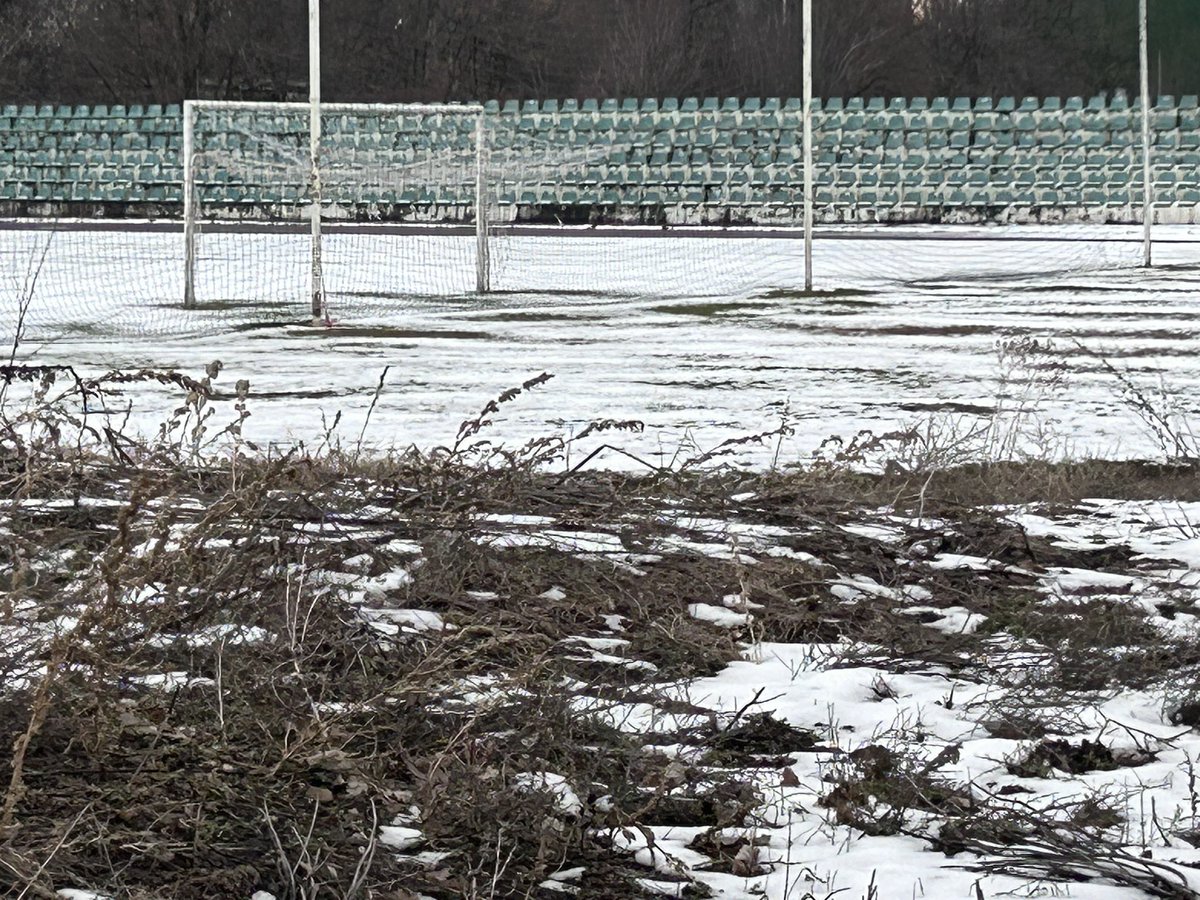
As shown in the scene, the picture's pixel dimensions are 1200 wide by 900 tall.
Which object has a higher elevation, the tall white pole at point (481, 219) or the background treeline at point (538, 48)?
the background treeline at point (538, 48)

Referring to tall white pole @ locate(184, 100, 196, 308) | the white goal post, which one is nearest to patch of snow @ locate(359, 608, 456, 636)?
tall white pole @ locate(184, 100, 196, 308)

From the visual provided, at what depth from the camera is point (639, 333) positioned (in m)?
16.4

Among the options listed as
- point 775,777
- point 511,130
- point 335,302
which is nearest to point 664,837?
point 775,777

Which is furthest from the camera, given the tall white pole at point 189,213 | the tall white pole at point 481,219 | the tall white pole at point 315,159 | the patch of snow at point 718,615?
the tall white pole at point 481,219

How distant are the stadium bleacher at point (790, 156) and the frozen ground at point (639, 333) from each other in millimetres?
9615

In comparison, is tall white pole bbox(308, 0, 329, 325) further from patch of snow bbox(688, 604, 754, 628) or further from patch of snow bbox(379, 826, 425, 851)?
patch of snow bbox(379, 826, 425, 851)

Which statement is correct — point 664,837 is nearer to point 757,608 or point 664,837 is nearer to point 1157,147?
point 757,608

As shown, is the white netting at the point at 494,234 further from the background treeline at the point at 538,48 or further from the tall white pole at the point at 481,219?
the background treeline at the point at 538,48

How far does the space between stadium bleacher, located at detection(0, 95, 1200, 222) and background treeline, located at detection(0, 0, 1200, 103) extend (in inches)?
424

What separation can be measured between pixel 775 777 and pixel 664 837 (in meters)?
0.43

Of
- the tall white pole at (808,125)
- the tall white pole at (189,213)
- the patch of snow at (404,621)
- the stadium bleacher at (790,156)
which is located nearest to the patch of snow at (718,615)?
the patch of snow at (404,621)

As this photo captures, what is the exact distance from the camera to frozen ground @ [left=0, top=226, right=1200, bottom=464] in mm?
10750

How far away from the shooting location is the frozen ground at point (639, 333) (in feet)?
35.3

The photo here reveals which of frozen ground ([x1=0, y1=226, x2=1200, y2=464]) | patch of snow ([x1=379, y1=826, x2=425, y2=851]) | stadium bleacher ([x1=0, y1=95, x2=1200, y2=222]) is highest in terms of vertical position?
stadium bleacher ([x1=0, y1=95, x2=1200, y2=222])
